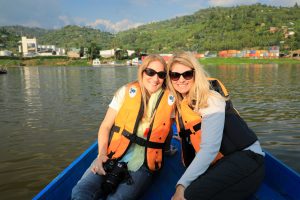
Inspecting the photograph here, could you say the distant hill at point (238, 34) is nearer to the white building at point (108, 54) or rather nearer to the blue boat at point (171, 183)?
the white building at point (108, 54)

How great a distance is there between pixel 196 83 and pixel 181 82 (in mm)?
224

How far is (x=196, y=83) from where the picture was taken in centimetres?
297

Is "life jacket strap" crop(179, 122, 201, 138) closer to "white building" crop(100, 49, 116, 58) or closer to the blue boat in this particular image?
the blue boat

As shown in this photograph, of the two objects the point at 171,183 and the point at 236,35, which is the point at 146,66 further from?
the point at 236,35

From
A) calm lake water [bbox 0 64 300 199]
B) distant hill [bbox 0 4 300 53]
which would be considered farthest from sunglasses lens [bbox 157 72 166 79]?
distant hill [bbox 0 4 300 53]

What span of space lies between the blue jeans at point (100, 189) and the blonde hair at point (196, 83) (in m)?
0.97

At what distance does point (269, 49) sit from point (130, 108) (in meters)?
105

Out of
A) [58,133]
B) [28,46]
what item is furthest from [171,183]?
[28,46]

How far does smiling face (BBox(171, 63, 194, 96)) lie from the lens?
3107 millimetres

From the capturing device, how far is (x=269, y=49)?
99.2m

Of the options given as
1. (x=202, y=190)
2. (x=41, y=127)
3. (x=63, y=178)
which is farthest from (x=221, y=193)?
(x=41, y=127)

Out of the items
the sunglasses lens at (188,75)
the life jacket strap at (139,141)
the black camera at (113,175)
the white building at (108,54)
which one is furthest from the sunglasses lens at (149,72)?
the white building at (108,54)

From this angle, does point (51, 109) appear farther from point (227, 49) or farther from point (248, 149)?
point (227, 49)

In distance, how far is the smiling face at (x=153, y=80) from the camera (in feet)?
11.2
